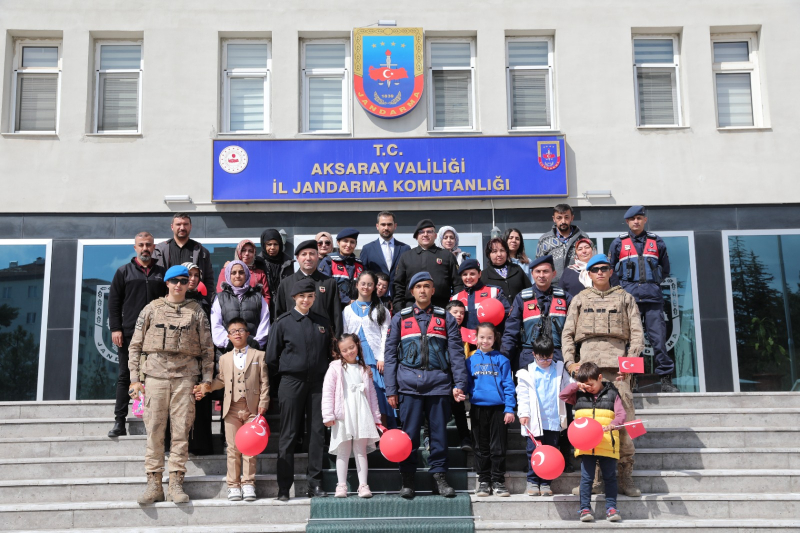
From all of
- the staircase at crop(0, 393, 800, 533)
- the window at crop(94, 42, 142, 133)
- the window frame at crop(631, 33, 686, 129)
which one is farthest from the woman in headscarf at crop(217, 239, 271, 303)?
the window frame at crop(631, 33, 686, 129)

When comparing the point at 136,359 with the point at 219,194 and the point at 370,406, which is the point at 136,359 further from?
the point at 219,194

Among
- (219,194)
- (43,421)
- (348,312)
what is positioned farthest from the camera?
(219,194)

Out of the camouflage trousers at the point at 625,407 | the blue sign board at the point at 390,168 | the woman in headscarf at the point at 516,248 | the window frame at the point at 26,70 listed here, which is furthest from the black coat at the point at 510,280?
the window frame at the point at 26,70

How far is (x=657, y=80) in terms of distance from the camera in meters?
11.8

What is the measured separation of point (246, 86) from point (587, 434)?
25.5ft

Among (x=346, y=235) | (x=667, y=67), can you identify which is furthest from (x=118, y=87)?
(x=667, y=67)

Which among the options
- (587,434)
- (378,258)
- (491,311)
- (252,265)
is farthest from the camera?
(378,258)

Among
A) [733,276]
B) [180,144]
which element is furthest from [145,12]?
[733,276]

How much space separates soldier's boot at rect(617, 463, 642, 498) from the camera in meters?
6.70

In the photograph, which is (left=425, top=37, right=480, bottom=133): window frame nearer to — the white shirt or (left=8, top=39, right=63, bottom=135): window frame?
the white shirt

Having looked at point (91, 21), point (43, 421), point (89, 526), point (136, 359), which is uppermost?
point (91, 21)

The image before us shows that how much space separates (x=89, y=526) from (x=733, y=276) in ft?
29.0

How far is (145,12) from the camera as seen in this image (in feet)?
37.7

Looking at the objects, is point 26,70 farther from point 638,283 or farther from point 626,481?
point 626,481
